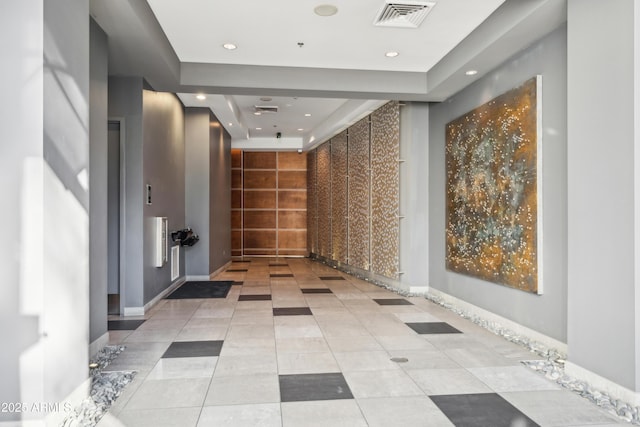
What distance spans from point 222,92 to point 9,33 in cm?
400

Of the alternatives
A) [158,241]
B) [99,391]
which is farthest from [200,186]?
[99,391]

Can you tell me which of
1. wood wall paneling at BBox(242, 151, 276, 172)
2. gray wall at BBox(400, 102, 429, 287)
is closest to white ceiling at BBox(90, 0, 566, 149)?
gray wall at BBox(400, 102, 429, 287)

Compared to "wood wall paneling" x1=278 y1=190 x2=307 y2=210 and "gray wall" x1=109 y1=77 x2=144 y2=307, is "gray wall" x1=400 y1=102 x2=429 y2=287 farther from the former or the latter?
"wood wall paneling" x1=278 y1=190 x2=307 y2=210

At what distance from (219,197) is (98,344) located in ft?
19.5

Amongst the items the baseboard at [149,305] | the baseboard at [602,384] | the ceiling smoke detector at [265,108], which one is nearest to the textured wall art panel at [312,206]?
the ceiling smoke detector at [265,108]

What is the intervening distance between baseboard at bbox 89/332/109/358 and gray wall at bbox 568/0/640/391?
4.02 meters

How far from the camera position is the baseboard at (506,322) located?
4258mm

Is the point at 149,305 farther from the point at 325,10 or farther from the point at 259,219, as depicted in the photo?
the point at 259,219

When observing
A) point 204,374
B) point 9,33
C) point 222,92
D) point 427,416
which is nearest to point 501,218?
point 427,416

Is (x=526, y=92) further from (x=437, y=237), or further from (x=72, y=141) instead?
(x=72, y=141)

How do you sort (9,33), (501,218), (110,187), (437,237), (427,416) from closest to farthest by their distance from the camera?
1. (9,33)
2. (427,416)
3. (501,218)
4. (110,187)
5. (437,237)

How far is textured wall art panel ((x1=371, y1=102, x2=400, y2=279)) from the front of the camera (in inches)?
308

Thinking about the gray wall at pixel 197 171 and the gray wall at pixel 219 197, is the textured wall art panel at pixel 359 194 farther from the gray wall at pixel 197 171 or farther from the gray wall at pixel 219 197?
the gray wall at pixel 197 171

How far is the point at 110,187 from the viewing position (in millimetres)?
5777
